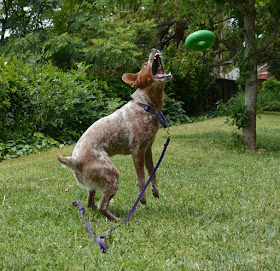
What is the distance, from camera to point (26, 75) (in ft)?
29.6

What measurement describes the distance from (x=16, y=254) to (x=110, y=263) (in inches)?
31.1

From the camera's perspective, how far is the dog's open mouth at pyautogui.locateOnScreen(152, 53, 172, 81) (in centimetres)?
326

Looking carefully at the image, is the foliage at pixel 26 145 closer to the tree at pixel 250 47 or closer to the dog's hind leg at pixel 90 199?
the dog's hind leg at pixel 90 199

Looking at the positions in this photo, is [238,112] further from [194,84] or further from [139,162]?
[194,84]

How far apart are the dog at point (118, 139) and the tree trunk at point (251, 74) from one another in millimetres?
5020

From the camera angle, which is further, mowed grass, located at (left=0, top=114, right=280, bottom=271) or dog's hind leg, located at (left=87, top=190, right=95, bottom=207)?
dog's hind leg, located at (left=87, top=190, right=95, bottom=207)

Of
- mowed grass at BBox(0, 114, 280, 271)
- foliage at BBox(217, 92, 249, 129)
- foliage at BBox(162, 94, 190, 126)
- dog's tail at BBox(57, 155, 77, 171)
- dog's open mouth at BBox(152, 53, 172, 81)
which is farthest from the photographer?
foliage at BBox(162, 94, 190, 126)

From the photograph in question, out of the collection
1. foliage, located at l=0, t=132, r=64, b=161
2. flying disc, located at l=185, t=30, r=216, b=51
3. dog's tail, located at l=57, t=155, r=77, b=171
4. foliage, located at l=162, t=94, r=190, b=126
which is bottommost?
foliage, located at l=162, t=94, r=190, b=126

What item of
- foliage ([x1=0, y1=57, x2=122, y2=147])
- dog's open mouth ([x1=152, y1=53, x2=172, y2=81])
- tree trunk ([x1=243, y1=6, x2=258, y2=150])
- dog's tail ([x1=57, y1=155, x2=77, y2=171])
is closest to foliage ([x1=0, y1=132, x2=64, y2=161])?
foliage ([x1=0, y1=57, x2=122, y2=147])

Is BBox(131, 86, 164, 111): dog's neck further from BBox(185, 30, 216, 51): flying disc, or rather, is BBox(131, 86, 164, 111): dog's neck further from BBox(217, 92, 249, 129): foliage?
BBox(217, 92, 249, 129): foliage

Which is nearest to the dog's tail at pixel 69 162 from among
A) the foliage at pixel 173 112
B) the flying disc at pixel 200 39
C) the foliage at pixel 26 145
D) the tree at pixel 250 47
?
the flying disc at pixel 200 39

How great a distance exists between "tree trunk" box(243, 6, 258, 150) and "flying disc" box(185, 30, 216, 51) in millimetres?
2663

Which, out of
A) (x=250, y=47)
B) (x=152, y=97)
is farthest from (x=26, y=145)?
(x=250, y=47)

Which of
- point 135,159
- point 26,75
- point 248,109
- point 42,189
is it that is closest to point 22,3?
point 26,75
